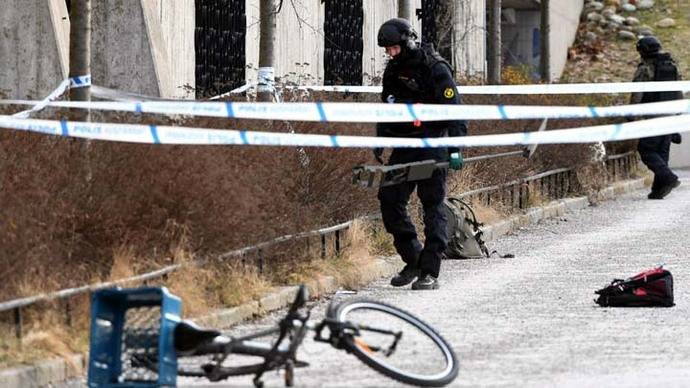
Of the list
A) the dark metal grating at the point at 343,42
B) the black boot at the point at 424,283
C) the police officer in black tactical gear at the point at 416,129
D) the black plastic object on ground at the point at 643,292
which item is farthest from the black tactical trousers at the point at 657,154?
the black plastic object on ground at the point at 643,292

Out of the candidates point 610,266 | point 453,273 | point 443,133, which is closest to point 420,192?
point 443,133

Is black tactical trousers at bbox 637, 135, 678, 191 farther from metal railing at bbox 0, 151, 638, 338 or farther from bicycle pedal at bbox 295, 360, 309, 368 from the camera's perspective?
bicycle pedal at bbox 295, 360, 309, 368

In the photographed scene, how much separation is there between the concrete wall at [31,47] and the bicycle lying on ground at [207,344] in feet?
30.8

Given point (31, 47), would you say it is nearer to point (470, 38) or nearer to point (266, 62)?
point (266, 62)

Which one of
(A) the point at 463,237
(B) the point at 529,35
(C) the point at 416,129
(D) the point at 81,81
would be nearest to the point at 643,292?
(C) the point at 416,129

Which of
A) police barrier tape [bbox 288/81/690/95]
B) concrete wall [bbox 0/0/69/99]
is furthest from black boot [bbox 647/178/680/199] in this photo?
concrete wall [bbox 0/0/69/99]

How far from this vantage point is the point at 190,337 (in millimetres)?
8102

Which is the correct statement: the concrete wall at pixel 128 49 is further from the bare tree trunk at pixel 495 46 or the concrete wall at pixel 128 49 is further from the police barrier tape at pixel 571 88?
the bare tree trunk at pixel 495 46

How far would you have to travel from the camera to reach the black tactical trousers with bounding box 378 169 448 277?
12953mm

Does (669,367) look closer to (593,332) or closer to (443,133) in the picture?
(593,332)

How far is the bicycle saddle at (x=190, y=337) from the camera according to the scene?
8.09 meters

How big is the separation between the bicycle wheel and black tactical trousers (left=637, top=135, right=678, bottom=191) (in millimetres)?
13758

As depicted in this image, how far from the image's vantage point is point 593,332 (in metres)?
10.9

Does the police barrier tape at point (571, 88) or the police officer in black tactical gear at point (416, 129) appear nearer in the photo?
the police officer in black tactical gear at point (416, 129)
